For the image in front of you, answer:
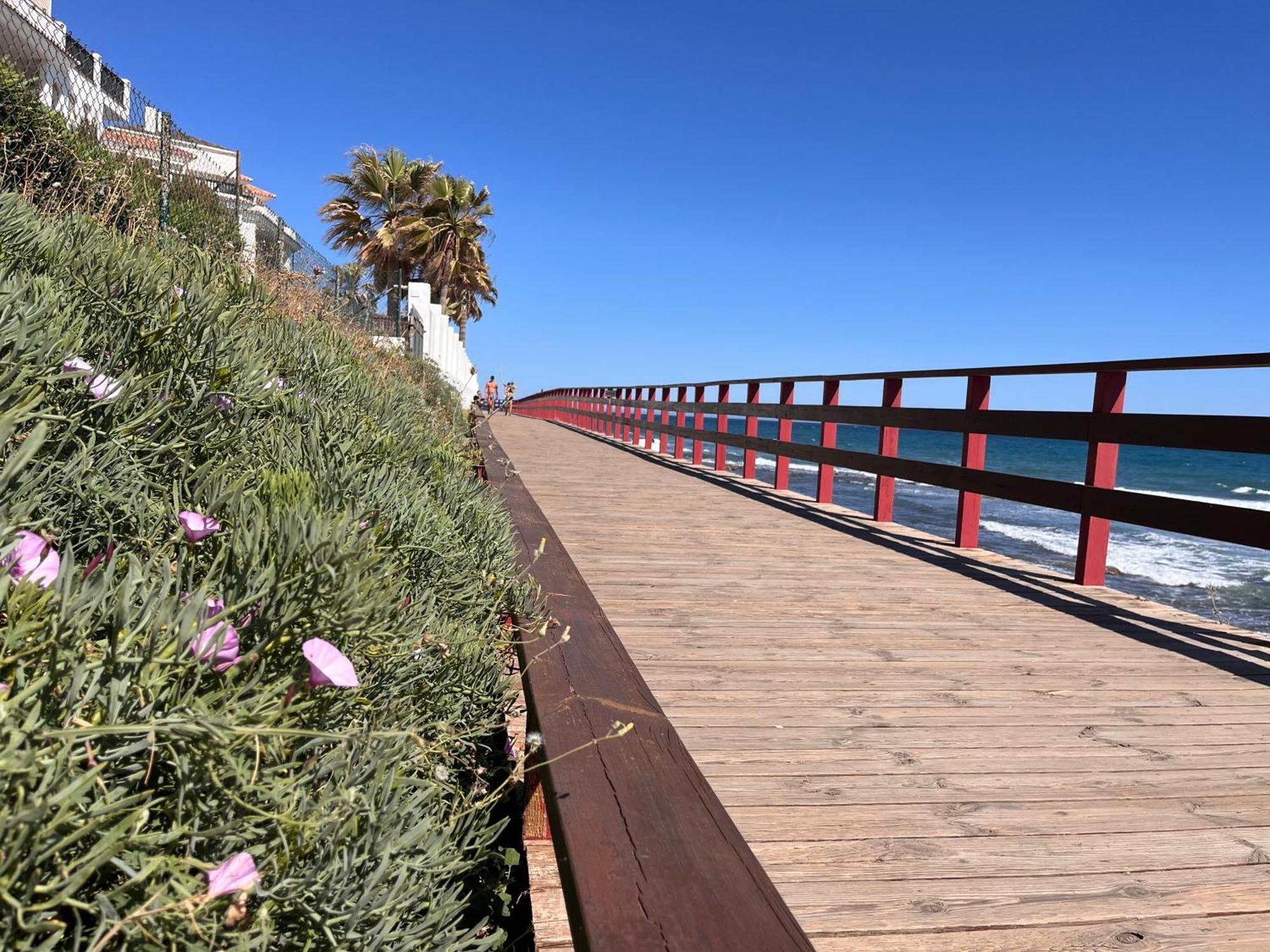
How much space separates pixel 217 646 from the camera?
781 millimetres

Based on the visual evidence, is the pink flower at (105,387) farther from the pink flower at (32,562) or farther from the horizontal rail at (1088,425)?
the horizontal rail at (1088,425)

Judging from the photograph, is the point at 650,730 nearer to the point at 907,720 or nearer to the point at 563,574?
the point at 563,574

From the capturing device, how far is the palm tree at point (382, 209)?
3522cm

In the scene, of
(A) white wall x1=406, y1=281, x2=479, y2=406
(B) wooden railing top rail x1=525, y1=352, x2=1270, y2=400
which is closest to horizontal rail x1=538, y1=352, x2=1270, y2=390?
(B) wooden railing top rail x1=525, y1=352, x2=1270, y2=400

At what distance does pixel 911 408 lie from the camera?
653 cm

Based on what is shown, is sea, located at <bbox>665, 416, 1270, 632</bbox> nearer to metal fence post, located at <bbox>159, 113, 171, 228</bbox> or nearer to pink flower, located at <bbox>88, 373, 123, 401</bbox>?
pink flower, located at <bbox>88, 373, 123, 401</bbox>

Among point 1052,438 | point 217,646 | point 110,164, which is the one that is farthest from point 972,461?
point 110,164

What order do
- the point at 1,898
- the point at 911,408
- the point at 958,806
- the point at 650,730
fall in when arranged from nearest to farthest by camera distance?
the point at 1,898
the point at 650,730
the point at 958,806
the point at 911,408

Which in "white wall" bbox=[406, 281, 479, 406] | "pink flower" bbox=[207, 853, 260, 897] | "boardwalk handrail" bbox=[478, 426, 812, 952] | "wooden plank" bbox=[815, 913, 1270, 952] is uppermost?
"white wall" bbox=[406, 281, 479, 406]

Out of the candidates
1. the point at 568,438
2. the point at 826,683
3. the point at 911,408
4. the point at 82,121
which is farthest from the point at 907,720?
the point at 568,438

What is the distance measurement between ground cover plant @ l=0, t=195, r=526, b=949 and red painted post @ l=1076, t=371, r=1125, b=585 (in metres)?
3.96

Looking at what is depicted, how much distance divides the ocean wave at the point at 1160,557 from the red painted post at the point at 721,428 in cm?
414

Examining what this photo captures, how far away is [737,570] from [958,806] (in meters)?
2.60

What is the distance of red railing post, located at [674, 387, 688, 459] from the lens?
13.1 meters
